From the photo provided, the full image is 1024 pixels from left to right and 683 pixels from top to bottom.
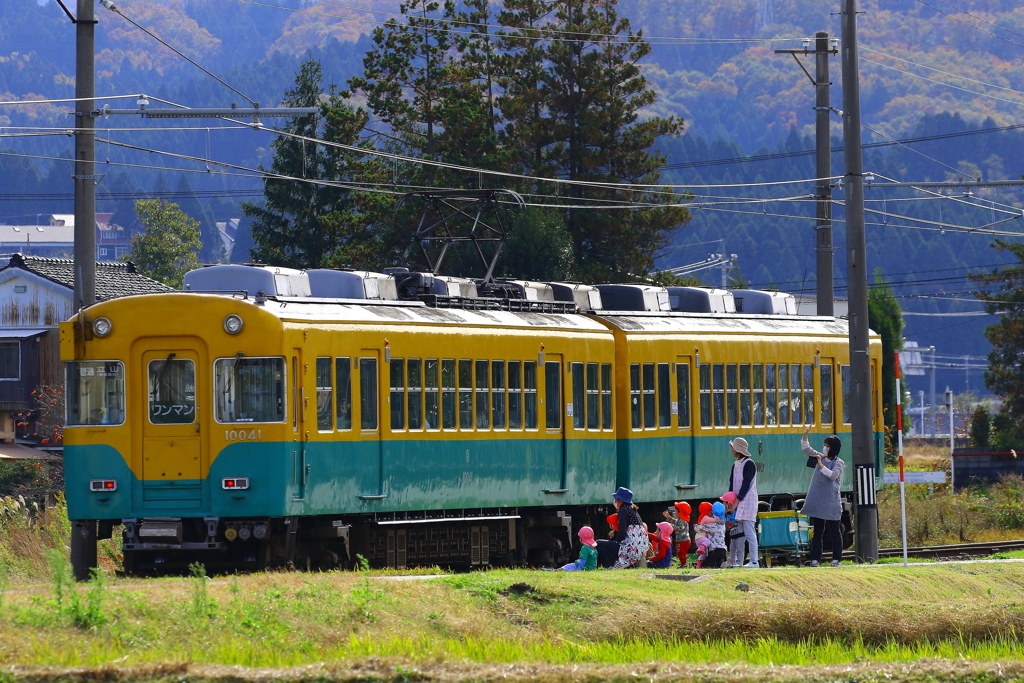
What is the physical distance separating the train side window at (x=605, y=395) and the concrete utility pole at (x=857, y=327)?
3321 millimetres

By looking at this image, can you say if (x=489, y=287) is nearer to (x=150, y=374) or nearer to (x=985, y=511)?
(x=150, y=374)

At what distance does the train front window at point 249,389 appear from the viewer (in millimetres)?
17422

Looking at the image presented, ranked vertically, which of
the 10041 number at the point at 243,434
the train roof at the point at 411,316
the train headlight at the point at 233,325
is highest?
the train roof at the point at 411,316

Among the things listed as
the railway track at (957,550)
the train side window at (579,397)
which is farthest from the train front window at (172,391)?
the railway track at (957,550)

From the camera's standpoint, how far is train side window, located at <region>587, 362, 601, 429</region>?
73.8 feet

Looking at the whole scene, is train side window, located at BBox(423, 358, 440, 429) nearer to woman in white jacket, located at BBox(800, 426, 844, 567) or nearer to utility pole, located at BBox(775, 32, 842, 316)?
woman in white jacket, located at BBox(800, 426, 844, 567)

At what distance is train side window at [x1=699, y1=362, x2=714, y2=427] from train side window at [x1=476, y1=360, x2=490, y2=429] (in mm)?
4689

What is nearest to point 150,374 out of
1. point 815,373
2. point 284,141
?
point 815,373

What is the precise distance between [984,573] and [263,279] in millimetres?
8961

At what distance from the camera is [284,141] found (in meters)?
50.2

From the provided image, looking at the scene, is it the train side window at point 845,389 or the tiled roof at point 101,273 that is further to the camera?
the tiled roof at point 101,273

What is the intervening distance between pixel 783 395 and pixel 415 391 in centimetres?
832

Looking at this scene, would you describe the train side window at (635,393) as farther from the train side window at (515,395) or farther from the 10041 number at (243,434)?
the 10041 number at (243,434)

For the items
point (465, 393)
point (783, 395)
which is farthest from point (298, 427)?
point (783, 395)
